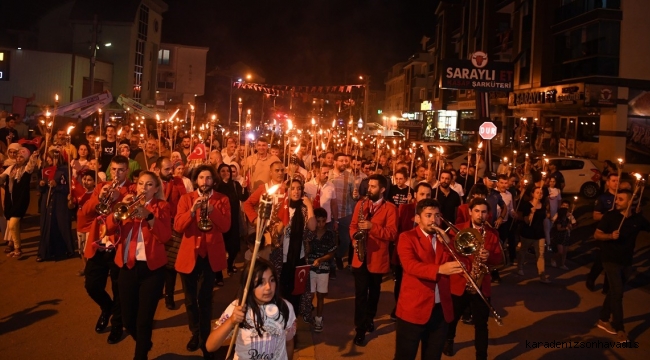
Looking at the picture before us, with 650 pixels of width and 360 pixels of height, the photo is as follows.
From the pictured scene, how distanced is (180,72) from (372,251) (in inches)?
2073

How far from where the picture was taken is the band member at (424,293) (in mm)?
4598

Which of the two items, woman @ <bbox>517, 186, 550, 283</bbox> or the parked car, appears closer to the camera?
woman @ <bbox>517, 186, 550, 283</bbox>

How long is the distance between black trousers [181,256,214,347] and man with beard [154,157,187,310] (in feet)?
2.41

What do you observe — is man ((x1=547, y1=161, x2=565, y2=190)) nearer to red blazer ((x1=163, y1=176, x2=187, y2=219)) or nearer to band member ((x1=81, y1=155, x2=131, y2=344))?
red blazer ((x1=163, y1=176, x2=187, y2=219))

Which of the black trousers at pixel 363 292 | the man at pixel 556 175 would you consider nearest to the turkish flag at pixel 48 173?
the black trousers at pixel 363 292

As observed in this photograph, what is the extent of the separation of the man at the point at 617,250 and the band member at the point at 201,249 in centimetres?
464

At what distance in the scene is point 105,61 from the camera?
43.4m

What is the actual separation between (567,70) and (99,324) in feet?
96.2

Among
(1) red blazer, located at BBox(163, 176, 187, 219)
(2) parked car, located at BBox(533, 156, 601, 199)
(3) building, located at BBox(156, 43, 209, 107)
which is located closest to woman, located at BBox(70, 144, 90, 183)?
(1) red blazer, located at BBox(163, 176, 187, 219)

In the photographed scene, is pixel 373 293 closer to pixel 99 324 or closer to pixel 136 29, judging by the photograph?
pixel 99 324

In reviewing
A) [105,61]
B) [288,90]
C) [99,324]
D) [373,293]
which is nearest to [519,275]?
[373,293]

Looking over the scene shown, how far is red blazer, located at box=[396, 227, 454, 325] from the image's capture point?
4574 mm

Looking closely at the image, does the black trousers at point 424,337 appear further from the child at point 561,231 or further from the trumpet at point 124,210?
the child at point 561,231

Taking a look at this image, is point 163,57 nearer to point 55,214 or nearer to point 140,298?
point 55,214
